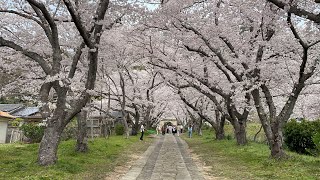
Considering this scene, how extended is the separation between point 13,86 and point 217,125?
50.0ft

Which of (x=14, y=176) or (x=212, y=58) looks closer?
(x=14, y=176)

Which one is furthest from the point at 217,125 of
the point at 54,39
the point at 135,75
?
the point at 54,39

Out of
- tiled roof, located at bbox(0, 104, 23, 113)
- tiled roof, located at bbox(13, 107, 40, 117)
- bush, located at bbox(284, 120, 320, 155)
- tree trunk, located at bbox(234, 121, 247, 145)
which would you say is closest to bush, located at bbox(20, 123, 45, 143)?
tree trunk, located at bbox(234, 121, 247, 145)

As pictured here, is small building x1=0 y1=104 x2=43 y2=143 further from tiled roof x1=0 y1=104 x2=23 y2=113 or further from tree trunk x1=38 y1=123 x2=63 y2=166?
tree trunk x1=38 y1=123 x2=63 y2=166

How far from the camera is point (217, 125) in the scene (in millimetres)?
25672

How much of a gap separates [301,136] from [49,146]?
11728 mm

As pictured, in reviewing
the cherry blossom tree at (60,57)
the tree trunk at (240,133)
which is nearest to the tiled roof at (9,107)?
the tree trunk at (240,133)

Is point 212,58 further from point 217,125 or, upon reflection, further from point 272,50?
point 217,125

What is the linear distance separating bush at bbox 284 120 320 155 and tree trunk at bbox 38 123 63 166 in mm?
10920

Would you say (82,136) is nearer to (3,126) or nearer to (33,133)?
(33,133)

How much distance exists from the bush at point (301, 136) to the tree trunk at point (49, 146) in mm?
10920

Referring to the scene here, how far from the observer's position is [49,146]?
9.66m

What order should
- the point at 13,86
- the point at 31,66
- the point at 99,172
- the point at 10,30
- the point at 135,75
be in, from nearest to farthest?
the point at 99,172 → the point at 10,30 → the point at 31,66 → the point at 13,86 → the point at 135,75

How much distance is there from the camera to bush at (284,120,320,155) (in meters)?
14.7
